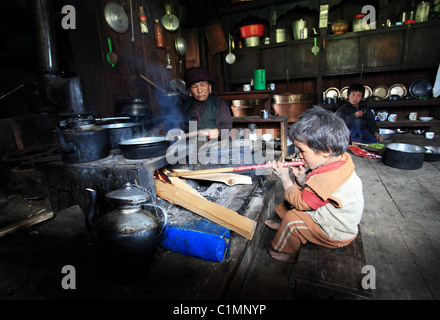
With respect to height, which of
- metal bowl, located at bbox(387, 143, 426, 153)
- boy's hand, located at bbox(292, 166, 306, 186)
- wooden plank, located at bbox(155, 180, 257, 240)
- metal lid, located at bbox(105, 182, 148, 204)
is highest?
metal lid, located at bbox(105, 182, 148, 204)

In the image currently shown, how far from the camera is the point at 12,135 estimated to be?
4.33 metres

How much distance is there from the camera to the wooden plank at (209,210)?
1996mm

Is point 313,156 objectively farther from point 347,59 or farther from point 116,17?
point 347,59

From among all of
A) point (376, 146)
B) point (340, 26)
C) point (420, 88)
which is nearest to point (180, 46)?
point (340, 26)

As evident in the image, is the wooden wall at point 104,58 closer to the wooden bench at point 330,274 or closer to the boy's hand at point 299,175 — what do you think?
the boy's hand at point 299,175

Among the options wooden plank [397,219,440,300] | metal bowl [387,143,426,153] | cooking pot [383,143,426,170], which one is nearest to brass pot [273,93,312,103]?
metal bowl [387,143,426,153]

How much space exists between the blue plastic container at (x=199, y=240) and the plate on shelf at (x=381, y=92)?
28.0 feet

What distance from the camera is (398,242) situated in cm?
236

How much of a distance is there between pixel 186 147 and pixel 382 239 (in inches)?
90.9

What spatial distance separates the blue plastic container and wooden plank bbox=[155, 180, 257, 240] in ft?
0.26

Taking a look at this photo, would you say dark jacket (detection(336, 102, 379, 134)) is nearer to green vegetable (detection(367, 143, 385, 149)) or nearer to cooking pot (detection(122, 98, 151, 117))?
green vegetable (detection(367, 143, 385, 149))

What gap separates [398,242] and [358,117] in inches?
177

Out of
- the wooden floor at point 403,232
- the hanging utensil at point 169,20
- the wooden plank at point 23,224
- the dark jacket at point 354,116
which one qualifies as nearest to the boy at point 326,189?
the wooden floor at point 403,232

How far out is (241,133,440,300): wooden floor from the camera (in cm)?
187
